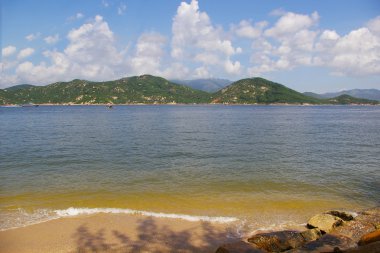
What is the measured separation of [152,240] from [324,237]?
769cm

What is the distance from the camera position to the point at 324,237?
1306 centimetres

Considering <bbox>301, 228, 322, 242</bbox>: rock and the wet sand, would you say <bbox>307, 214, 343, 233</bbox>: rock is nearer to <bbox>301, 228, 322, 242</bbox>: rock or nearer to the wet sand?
<bbox>301, 228, 322, 242</bbox>: rock

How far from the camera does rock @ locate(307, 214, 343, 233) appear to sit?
15.2m

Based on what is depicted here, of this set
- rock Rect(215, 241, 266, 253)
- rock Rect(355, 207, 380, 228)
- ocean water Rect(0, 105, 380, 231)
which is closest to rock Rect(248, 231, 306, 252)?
rock Rect(215, 241, 266, 253)

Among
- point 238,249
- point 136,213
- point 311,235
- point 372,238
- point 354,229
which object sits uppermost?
point 372,238

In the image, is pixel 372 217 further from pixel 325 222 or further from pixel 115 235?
pixel 115 235

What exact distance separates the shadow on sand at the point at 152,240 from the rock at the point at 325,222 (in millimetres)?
4360

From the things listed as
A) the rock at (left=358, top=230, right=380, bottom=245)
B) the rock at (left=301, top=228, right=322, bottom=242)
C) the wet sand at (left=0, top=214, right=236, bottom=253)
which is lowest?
the wet sand at (left=0, top=214, right=236, bottom=253)

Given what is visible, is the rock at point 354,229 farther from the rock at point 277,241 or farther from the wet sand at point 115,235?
the wet sand at point 115,235

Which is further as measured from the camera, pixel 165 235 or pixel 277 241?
pixel 165 235

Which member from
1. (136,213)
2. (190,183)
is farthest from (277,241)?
(190,183)

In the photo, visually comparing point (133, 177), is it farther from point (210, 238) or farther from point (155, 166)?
point (210, 238)

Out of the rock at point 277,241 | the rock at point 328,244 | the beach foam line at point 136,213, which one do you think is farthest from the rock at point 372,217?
the beach foam line at point 136,213

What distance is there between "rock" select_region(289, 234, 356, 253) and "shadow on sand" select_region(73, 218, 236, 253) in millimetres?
3901
